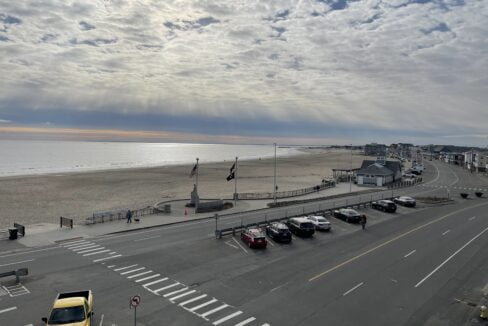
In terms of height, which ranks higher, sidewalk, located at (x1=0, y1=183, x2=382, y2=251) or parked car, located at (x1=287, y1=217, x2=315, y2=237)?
parked car, located at (x1=287, y1=217, x2=315, y2=237)

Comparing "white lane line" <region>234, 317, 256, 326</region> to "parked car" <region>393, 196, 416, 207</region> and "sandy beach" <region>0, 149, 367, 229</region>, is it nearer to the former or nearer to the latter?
"sandy beach" <region>0, 149, 367, 229</region>

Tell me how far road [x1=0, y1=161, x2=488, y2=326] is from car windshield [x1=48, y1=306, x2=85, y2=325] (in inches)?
50.5

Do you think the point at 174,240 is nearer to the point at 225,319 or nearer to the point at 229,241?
the point at 229,241

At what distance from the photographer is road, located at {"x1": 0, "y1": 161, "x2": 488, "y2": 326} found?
15172mm

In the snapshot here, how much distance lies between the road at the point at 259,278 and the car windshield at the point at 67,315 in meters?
1.28

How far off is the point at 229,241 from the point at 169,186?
50757 mm

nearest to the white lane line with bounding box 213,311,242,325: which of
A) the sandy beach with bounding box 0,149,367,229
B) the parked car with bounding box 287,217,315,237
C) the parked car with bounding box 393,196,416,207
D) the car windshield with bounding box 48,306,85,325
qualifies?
the car windshield with bounding box 48,306,85,325

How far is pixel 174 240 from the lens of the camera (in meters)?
27.2

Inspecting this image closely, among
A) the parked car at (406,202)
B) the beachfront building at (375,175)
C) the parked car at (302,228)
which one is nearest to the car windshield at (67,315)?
the parked car at (302,228)

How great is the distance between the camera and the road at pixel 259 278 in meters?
15.2

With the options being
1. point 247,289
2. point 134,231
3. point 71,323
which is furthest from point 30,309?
point 134,231

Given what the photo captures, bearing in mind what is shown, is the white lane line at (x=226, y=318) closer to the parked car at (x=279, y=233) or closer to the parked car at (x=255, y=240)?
the parked car at (x=255, y=240)

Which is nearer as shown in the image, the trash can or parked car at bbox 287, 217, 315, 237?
the trash can

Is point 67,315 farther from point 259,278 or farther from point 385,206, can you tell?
point 385,206
